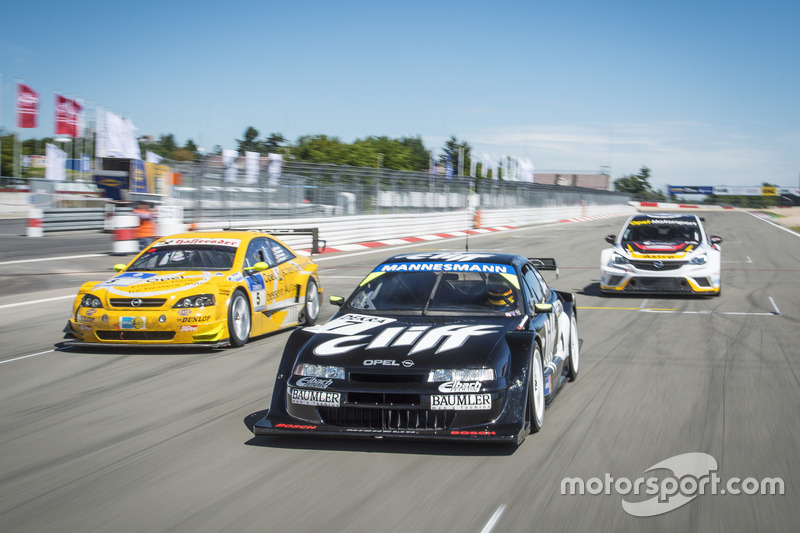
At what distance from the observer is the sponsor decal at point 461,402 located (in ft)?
16.3

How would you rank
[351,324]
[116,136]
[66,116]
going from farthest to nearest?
[66,116] → [116,136] → [351,324]

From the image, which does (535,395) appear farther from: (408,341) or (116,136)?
(116,136)

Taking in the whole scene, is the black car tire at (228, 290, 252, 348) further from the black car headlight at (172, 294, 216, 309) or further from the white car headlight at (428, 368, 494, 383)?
the white car headlight at (428, 368, 494, 383)

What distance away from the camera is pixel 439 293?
6387 millimetres

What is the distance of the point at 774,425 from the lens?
5.95 m

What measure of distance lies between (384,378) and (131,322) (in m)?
4.75

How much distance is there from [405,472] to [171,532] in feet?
4.75

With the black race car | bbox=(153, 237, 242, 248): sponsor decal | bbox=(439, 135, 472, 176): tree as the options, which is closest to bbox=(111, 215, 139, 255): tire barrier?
bbox=(153, 237, 242, 248): sponsor decal

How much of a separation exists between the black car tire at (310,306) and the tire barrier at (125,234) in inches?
451

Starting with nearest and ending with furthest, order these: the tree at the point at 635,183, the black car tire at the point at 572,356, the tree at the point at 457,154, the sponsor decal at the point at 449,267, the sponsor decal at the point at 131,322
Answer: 1. the sponsor decal at the point at 449,267
2. the black car tire at the point at 572,356
3. the sponsor decal at the point at 131,322
4. the tree at the point at 457,154
5. the tree at the point at 635,183

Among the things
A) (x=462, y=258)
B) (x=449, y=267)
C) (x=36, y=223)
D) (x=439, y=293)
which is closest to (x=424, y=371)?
(x=439, y=293)

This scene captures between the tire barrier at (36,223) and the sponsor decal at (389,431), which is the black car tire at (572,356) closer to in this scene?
the sponsor decal at (389,431)

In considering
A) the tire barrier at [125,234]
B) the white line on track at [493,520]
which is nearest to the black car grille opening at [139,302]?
the white line on track at [493,520]

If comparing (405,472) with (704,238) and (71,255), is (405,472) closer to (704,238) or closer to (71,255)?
(704,238)
